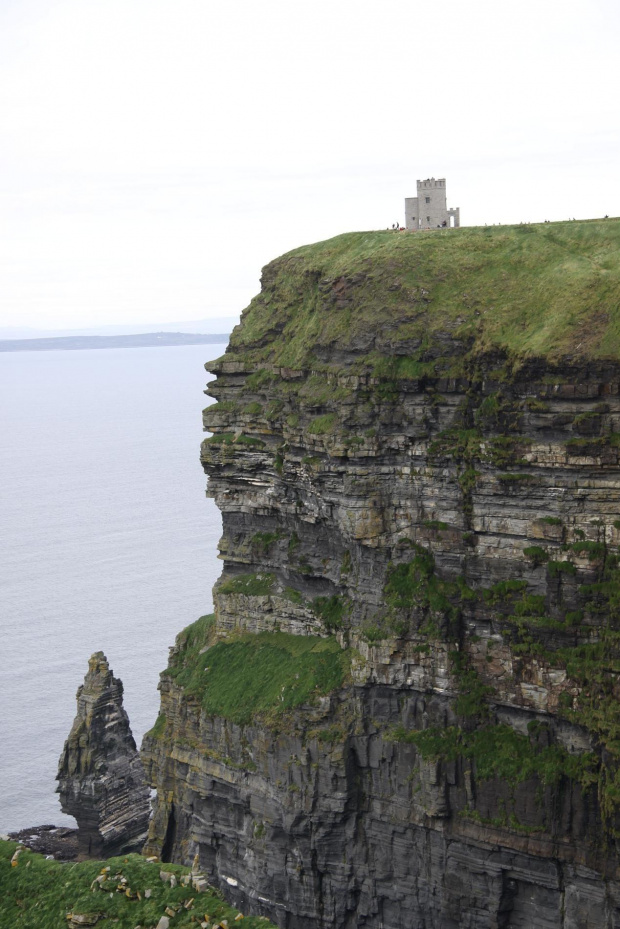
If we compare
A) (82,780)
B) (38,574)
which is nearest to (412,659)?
(82,780)

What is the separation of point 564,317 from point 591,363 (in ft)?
11.8

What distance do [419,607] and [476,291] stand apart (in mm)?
14886

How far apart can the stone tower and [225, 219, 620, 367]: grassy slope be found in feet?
25.1

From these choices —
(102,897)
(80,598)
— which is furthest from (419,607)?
(80,598)

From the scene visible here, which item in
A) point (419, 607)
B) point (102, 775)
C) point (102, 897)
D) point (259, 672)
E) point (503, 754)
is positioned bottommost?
point (102, 775)

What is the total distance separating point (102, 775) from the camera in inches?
2958

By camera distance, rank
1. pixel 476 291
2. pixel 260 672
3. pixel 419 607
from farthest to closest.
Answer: pixel 260 672 → pixel 476 291 → pixel 419 607

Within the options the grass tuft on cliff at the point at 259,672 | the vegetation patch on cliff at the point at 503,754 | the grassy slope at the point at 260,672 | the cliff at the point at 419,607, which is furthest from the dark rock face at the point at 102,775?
the vegetation patch on cliff at the point at 503,754

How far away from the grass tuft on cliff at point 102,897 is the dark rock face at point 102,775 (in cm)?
2598

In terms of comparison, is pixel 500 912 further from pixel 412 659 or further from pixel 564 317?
pixel 564 317

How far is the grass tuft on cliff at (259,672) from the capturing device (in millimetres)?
59812

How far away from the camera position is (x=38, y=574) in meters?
137

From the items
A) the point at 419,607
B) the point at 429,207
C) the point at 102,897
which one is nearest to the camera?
the point at 102,897

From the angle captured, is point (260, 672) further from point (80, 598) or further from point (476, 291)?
point (80, 598)
